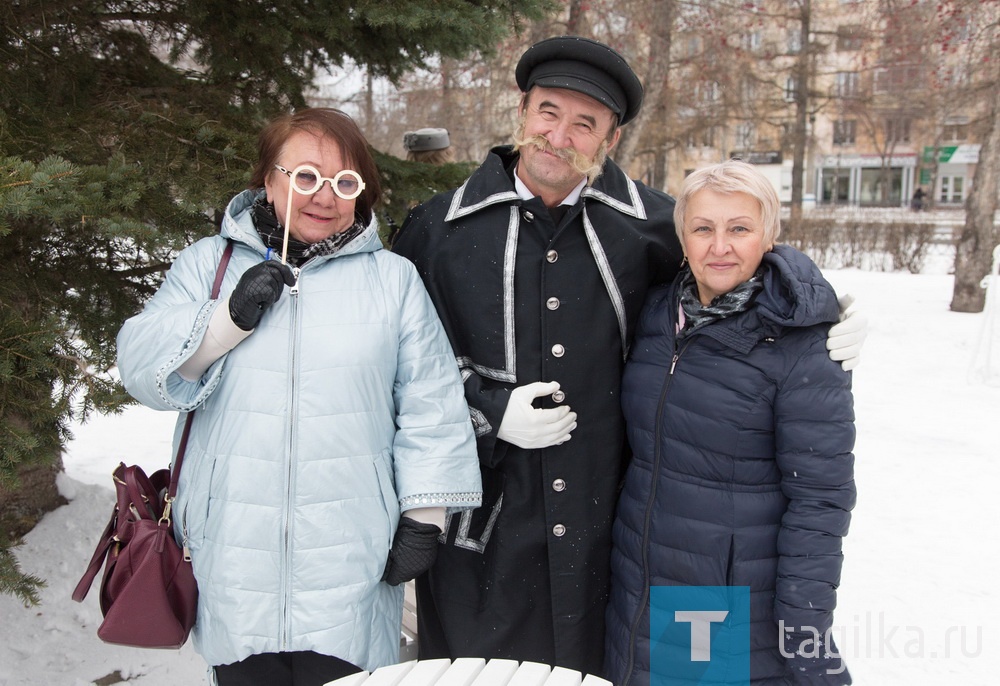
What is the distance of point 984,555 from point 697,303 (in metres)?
2.96

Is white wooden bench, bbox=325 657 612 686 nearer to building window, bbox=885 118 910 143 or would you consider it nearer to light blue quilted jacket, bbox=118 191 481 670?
light blue quilted jacket, bbox=118 191 481 670

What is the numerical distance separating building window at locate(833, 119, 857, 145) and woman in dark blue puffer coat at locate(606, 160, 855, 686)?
3581 centimetres

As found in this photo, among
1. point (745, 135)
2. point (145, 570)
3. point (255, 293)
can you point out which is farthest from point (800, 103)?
point (145, 570)

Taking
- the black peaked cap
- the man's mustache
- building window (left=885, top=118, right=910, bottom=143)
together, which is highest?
building window (left=885, top=118, right=910, bottom=143)

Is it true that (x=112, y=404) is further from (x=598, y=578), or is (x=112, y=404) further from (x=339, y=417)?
(x=598, y=578)

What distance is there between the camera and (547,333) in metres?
2.19

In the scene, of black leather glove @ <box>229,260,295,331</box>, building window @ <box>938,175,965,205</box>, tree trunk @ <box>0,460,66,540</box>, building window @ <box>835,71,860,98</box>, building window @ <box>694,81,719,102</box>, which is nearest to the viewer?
black leather glove @ <box>229,260,295,331</box>

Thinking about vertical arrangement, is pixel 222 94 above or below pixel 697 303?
above

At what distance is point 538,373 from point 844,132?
39.7 meters

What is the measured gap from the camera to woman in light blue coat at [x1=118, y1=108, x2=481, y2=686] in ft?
5.74

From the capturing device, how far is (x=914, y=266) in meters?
13.8

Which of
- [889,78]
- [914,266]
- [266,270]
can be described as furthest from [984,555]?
[889,78]

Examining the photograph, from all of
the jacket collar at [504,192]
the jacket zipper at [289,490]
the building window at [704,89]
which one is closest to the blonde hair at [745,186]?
the jacket collar at [504,192]

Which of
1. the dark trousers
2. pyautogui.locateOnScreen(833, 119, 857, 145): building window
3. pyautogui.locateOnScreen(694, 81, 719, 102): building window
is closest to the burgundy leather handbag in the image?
the dark trousers
